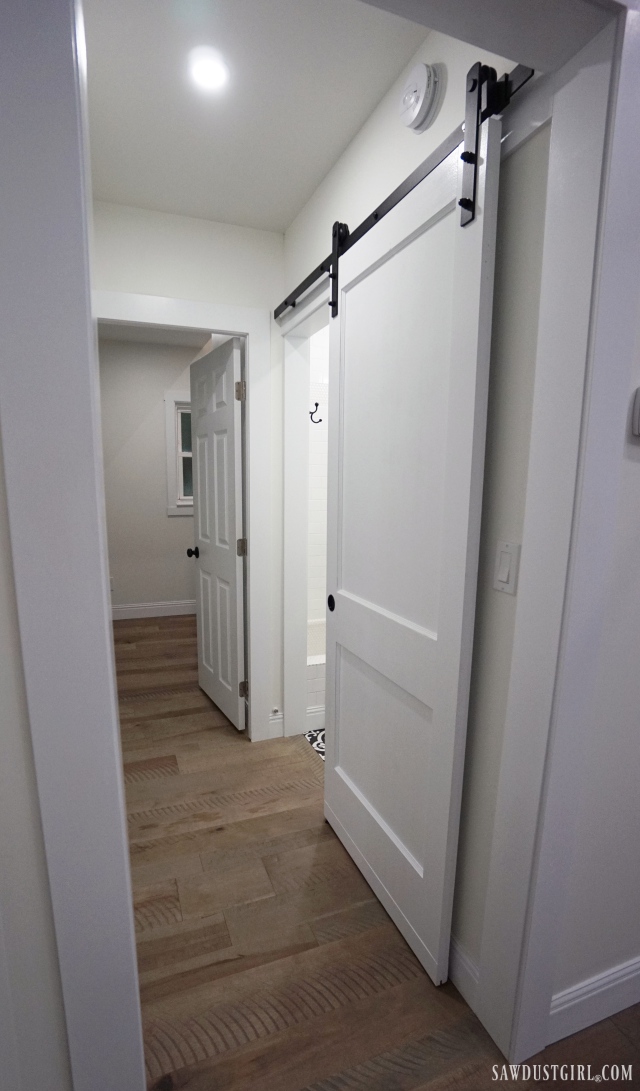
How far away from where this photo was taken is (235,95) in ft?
5.03

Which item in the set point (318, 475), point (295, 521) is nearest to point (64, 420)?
point (295, 521)

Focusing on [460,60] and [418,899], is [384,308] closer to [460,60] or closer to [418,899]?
[460,60]

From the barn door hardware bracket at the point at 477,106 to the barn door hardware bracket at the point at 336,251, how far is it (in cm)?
66

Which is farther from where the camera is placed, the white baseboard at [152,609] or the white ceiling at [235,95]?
the white baseboard at [152,609]

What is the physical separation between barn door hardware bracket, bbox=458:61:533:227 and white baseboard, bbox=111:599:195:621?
15.1ft

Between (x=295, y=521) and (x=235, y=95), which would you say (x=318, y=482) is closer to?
(x=295, y=521)

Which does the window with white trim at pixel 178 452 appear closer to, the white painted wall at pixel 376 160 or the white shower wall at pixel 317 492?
the white shower wall at pixel 317 492

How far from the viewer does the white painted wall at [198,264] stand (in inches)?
86.5

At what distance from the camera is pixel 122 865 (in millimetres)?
732

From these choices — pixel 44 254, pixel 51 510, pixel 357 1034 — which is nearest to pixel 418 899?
pixel 357 1034

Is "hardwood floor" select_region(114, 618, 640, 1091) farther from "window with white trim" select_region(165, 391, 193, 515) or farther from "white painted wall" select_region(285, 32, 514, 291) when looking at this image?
"window with white trim" select_region(165, 391, 193, 515)

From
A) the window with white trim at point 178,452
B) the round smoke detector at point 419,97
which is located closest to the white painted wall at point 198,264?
the round smoke detector at point 419,97

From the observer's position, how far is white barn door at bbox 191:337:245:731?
2.56 meters

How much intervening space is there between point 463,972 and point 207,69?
8.70 ft
